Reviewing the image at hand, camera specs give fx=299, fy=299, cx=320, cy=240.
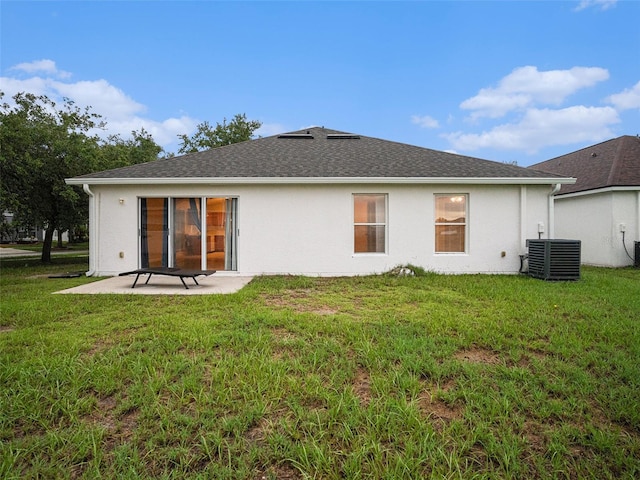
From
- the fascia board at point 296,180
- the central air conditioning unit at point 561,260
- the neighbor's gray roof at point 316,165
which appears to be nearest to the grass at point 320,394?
the central air conditioning unit at point 561,260

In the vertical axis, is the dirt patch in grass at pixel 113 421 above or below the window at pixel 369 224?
below

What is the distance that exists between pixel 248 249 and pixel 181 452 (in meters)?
6.46

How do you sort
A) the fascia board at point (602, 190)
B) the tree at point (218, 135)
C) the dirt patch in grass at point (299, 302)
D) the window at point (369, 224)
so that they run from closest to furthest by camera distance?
the dirt patch in grass at point (299, 302) < the window at point (369, 224) < the fascia board at point (602, 190) < the tree at point (218, 135)

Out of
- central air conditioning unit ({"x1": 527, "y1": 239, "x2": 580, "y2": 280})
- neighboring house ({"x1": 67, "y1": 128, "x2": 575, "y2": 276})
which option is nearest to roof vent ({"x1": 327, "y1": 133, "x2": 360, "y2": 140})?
neighboring house ({"x1": 67, "y1": 128, "x2": 575, "y2": 276})

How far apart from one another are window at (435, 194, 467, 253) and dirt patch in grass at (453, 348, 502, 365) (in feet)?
17.7

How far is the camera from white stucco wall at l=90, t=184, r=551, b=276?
317 inches

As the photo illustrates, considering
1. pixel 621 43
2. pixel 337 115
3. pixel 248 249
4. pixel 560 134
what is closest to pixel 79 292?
pixel 248 249

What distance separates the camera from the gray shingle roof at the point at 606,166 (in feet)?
34.3

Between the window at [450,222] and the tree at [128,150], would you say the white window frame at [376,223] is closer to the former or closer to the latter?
the window at [450,222]

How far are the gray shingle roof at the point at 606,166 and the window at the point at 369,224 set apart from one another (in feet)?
27.8

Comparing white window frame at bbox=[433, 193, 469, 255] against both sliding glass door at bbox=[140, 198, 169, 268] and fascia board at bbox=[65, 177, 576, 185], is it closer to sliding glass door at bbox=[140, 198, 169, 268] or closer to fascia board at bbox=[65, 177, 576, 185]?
fascia board at bbox=[65, 177, 576, 185]

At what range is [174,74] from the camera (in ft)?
52.1

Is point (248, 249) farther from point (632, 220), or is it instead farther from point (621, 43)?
point (621, 43)

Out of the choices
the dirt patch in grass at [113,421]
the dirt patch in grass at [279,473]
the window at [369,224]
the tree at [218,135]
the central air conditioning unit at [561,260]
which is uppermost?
the tree at [218,135]
